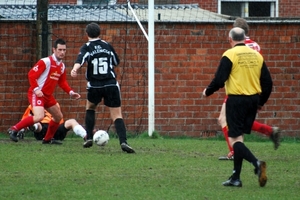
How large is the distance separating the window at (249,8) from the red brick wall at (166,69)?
686 cm

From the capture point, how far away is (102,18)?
18203 mm

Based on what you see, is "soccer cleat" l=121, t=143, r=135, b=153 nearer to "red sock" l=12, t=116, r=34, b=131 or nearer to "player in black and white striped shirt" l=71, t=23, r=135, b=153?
"player in black and white striped shirt" l=71, t=23, r=135, b=153

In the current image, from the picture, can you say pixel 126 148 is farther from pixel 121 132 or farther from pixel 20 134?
pixel 20 134

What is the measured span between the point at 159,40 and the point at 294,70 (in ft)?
9.10

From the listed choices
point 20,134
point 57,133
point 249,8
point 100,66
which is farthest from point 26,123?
point 249,8

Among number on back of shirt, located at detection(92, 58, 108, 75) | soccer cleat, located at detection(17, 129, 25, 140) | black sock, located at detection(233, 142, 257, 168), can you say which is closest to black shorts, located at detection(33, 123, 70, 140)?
soccer cleat, located at detection(17, 129, 25, 140)

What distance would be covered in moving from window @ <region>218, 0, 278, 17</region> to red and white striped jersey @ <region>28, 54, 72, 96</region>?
10976 millimetres

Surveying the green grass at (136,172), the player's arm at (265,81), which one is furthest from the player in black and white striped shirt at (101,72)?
the player's arm at (265,81)

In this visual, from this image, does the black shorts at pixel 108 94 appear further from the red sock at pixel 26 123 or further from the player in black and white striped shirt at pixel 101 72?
the red sock at pixel 26 123

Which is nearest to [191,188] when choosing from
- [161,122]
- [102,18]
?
[161,122]

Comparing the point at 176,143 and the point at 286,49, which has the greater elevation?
the point at 286,49

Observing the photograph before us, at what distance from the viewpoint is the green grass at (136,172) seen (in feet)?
28.3

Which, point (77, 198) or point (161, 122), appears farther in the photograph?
point (161, 122)

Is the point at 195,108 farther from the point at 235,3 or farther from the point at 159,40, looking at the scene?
the point at 235,3
